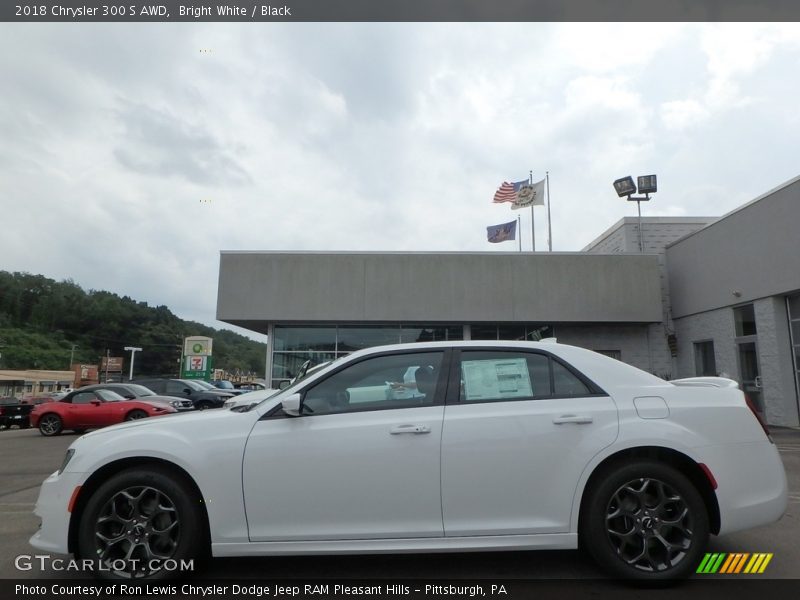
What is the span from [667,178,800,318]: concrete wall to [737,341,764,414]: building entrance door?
1.27 meters

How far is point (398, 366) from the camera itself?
3748mm

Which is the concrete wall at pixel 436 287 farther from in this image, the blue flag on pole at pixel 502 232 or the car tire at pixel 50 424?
the blue flag on pole at pixel 502 232

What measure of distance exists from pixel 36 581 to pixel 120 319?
10599 cm

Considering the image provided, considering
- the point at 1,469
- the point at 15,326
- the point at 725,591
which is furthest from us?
the point at 15,326

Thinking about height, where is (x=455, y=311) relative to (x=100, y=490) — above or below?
above

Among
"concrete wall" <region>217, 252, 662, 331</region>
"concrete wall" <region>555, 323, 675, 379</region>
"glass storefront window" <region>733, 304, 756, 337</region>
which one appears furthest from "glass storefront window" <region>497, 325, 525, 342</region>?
"glass storefront window" <region>733, 304, 756, 337</region>

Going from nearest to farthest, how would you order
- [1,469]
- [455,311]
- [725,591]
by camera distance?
[725,591], [1,469], [455,311]

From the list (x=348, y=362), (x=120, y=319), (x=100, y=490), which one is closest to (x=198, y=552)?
(x=100, y=490)

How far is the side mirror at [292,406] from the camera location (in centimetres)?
340

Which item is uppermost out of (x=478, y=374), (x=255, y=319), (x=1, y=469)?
(x=255, y=319)

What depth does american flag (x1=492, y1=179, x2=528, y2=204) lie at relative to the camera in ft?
87.2

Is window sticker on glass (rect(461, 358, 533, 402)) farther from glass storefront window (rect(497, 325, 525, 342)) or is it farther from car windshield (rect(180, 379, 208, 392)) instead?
car windshield (rect(180, 379, 208, 392))

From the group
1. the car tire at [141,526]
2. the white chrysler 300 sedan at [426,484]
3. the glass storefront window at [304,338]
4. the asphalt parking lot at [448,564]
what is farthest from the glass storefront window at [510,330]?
the car tire at [141,526]

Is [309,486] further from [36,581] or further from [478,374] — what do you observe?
[36,581]
